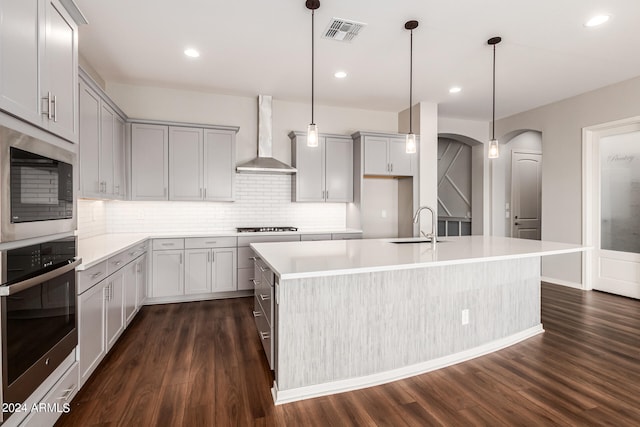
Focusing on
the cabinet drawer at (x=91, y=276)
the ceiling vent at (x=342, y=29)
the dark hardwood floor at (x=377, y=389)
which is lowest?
the dark hardwood floor at (x=377, y=389)

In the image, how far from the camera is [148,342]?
3.01 metres

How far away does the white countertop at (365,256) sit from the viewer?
1.98 meters

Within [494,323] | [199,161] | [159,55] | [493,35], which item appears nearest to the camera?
[494,323]

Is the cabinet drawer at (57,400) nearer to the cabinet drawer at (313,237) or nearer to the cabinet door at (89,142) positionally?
the cabinet door at (89,142)

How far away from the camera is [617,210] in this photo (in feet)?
15.0

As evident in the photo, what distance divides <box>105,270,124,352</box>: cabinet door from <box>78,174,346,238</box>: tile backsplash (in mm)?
1467

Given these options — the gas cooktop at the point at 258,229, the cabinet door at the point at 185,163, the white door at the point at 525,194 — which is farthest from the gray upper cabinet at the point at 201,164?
the white door at the point at 525,194

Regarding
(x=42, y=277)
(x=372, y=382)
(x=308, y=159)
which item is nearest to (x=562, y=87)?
(x=308, y=159)

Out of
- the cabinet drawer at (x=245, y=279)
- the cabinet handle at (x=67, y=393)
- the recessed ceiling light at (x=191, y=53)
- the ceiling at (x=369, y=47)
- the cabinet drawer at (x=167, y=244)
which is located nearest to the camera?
the cabinet handle at (x=67, y=393)

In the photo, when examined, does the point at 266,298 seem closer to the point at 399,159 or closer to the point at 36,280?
the point at 36,280

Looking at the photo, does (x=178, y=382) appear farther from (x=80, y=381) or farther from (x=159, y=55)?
(x=159, y=55)

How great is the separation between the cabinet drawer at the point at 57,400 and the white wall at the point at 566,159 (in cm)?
615

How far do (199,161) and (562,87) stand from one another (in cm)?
518

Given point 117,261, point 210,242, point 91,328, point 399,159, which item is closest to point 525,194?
point 399,159
